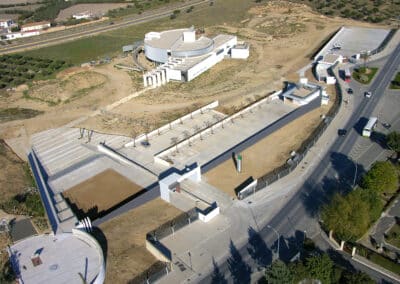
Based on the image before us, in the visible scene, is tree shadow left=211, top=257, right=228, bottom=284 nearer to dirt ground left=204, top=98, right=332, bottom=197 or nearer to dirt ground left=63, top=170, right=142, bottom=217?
dirt ground left=204, top=98, right=332, bottom=197

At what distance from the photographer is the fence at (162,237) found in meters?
39.1

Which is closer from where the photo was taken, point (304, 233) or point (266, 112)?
point (304, 233)

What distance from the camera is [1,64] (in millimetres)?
98000

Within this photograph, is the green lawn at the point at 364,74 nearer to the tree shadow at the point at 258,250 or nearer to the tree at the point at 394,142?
the tree at the point at 394,142

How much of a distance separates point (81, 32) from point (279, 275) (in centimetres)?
9959

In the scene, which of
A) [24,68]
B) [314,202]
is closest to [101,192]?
[314,202]

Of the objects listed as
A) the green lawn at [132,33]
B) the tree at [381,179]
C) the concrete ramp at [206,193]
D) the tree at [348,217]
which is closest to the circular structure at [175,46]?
the green lawn at [132,33]

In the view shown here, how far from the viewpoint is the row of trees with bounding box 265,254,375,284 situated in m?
34.9

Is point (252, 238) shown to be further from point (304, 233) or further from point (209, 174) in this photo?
point (209, 174)

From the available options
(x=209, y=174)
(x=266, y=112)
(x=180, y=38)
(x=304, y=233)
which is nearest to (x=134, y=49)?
(x=180, y=38)

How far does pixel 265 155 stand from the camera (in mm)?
56812

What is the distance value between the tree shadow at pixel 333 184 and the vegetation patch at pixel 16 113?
46.2 meters

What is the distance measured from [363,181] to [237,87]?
33.7 meters

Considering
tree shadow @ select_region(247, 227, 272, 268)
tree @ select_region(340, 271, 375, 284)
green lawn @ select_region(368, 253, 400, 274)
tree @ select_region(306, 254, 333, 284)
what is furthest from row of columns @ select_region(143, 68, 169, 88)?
tree @ select_region(340, 271, 375, 284)
